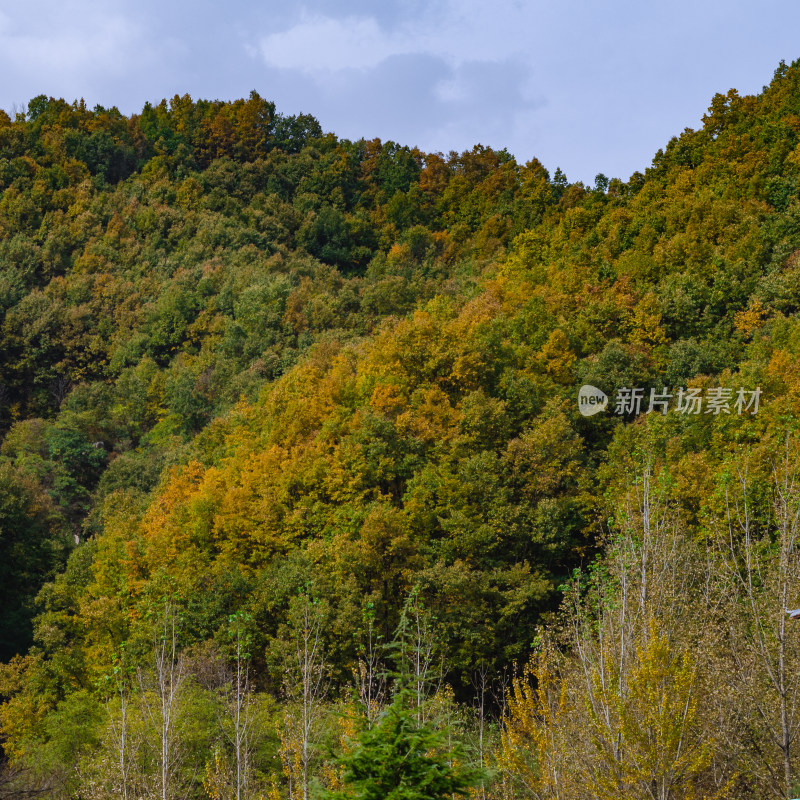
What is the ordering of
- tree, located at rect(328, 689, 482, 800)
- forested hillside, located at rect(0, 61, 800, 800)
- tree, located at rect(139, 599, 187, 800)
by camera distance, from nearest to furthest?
tree, located at rect(328, 689, 482, 800) < forested hillside, located at rect(0, 61, 800, 800) < tree, located at rect(139, 599, 187, 800)

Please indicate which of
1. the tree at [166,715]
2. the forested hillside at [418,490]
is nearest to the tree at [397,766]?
the forested hillside at [418,490]

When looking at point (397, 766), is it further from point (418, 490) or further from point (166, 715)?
point (418, 490)

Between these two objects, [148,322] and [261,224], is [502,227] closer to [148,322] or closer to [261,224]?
[261,224]

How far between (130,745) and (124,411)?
120ft

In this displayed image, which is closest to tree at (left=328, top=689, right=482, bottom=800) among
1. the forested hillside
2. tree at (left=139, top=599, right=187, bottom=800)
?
the forested hillside

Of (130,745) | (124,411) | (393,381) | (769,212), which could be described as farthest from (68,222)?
(130,745)

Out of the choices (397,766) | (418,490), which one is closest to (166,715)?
(397,766)

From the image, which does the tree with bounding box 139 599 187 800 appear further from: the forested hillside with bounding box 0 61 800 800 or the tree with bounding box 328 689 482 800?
the tree with bounding box 328 689 482 800

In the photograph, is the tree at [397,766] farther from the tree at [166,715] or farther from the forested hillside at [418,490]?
the tree at [166,715]

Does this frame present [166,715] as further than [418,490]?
No

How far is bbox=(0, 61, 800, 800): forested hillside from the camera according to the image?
1394 centimetres

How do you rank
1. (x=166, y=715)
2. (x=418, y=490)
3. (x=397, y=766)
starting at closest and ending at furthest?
(x=397, y=766)
(x=166, y=715)
(x=418, y=490)

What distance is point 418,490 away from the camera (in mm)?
29219

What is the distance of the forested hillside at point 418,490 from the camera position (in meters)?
13.9
